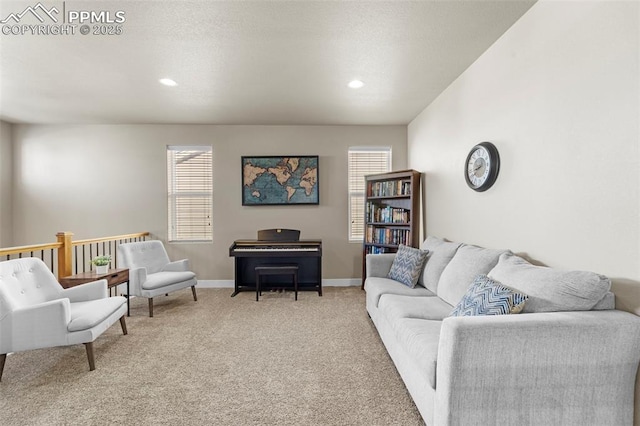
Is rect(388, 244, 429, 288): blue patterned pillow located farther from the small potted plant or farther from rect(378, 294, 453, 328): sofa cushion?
the small potted plant

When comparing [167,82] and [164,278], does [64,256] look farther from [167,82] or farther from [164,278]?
[167,82]

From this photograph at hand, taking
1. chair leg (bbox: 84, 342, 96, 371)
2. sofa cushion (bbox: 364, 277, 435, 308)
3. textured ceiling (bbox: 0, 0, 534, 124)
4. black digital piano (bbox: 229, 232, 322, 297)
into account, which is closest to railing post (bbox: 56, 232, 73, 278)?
chair leg (bbox: 84, 342, 96, 371)

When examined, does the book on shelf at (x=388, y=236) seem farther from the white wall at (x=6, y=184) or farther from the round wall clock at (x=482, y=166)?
the white wall at (x=6, y=184)

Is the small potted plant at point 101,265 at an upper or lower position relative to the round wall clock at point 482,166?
lower

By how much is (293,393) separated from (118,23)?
2.90 m

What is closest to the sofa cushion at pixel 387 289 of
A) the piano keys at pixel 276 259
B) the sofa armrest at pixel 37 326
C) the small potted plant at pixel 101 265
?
the piano keys at pixel 276 259

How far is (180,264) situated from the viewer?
4109mm

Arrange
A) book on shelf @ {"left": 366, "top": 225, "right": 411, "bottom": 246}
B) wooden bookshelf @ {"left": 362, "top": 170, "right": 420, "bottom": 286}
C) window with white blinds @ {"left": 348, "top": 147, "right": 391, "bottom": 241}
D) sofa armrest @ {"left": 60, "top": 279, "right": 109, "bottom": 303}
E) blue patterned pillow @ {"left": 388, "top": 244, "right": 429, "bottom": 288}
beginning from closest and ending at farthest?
sofa armrest @ {"left": 60, "top": 279, "right": 109, "bottom": 303} < blue patterned pillow @ {"left": 388, "top": 244, "right": 429, "bottom": 288} < wooden bookshelf @ {"left": 362, "top": 170, "right": 420, "bottom": 286} < book on shelf @ {"left": 366, "top": 225, "right": 411, "bottom": 246} < window with white blinds @ {"left": 348, "top": 147, "right": 391, "bottom": 241}

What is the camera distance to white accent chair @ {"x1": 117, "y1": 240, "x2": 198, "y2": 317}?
352 centimetres

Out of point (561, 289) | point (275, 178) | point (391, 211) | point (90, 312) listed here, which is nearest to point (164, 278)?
point (90, 312)

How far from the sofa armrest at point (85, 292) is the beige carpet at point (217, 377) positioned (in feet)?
1.43

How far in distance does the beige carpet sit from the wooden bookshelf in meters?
1.33

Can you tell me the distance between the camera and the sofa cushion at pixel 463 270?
7.33 feet

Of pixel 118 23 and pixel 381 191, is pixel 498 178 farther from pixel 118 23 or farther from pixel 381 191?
pixel 118 23
